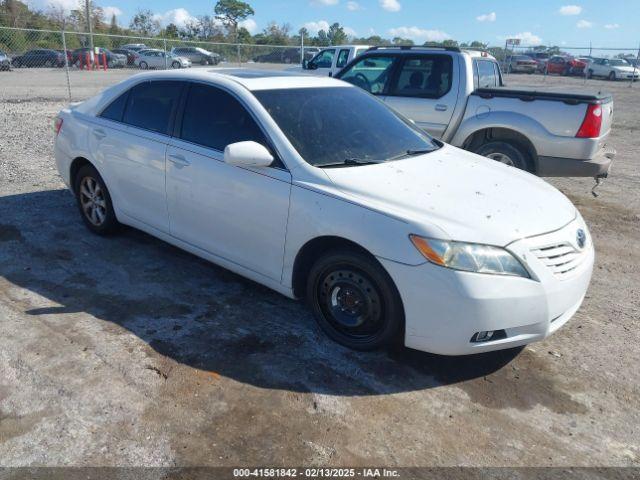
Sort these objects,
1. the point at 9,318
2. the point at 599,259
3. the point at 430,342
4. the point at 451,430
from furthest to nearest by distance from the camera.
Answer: the point at 599,259
the point at 9,318
the point at 430,342
the point at 451,430

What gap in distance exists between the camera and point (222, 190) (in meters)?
3.97

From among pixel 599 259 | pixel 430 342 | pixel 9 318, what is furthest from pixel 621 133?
pixel 9 318

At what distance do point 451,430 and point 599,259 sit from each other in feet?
11.0

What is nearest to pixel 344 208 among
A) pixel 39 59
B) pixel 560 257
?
pixel 560 257

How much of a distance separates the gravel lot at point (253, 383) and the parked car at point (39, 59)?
32.8 m

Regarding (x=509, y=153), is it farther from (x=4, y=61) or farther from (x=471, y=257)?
(x=4, y=61)

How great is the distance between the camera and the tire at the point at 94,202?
521 cm

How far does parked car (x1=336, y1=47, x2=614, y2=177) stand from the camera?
21.1 ft

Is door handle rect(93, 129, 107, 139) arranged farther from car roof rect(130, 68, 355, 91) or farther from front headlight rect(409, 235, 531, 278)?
front headlight rect(409, 235, 531, 278)

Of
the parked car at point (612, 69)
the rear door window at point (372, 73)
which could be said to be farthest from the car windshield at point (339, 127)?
the parked car at point (612, 69)

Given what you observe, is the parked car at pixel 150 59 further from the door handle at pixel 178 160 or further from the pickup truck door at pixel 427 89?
the door handle at pixel 178 160

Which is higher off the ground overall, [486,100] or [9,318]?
[486,100]

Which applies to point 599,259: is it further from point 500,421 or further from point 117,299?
point 117,299

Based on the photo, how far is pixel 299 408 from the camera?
3033 mm
